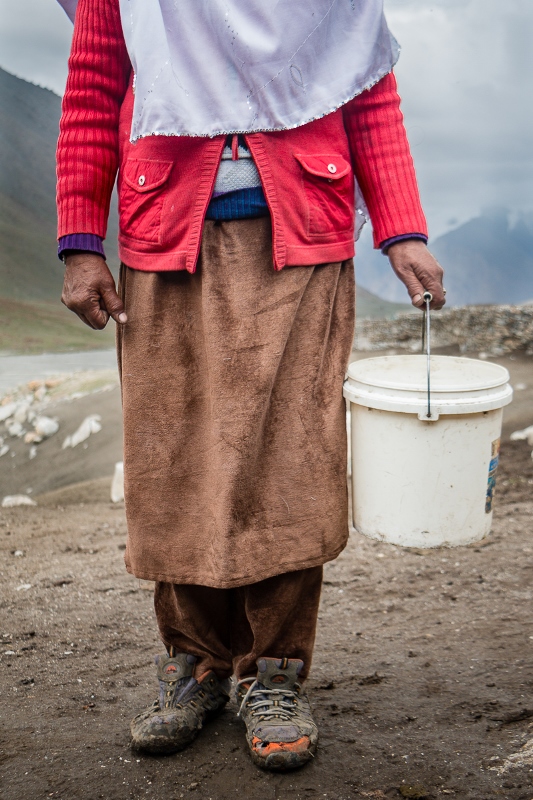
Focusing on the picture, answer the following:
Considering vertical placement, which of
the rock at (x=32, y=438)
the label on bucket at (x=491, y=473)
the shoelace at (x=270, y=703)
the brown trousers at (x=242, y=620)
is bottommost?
the rock at (x=32, y=438)

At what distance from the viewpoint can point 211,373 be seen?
4.40 feet

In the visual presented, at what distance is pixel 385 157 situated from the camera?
4.71ft

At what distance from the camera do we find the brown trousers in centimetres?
147

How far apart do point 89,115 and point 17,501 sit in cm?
274

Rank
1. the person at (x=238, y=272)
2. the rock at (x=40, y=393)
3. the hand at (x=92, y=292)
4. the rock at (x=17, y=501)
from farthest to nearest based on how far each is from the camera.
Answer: the rock at (x=40, y=393) < the rock at (x=17, y=501) < the hand at (x=92, y=292) < the person at (x=238, y=272)

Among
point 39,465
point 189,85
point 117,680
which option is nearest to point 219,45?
point 189,85

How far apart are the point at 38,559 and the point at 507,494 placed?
1.84 meters

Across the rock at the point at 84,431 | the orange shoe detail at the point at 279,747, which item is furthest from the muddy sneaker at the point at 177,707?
the rock at the point at 84,431

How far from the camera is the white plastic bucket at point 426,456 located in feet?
4.50

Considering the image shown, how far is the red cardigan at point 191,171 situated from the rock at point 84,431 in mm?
2803

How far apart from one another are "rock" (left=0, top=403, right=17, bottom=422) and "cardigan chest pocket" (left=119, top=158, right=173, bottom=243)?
3.53 m

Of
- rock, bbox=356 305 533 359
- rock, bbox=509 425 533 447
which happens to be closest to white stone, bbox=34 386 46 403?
rock, bbox=356 305 533 359

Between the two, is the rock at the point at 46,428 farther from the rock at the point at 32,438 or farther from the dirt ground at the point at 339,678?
the dirt ground at the point at 339,678

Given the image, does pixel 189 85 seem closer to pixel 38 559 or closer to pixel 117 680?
pixel 117 680
